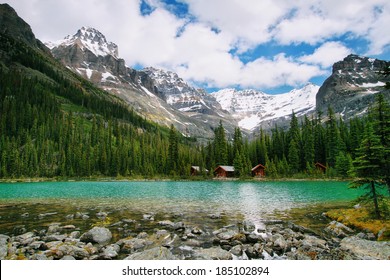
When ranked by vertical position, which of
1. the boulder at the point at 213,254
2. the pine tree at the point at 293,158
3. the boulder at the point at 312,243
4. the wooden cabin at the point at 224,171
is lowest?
the boulder at the point at 213,254

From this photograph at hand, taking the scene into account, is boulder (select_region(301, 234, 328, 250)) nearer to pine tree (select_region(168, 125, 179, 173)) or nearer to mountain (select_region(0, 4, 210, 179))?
mountain (select_region(0, 4, 210, 179))

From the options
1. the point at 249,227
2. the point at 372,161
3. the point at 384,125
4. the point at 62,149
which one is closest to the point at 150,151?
the point at 62,149

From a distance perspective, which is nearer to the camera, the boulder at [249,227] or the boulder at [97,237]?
the boulder at [97,237]

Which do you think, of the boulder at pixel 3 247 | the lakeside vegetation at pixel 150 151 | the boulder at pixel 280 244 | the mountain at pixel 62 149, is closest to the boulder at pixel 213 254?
the boulder at pixel 280 244

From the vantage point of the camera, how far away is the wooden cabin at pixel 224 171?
11222cm

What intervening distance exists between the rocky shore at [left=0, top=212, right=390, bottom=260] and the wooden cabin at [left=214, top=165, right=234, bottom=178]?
89.5 meters

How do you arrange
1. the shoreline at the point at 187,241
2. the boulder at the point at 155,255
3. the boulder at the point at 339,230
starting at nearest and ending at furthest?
1. the boulder at the point at 155,255
2. the shoreline at the point at 187,241
3. the boulder at the point at 339,230

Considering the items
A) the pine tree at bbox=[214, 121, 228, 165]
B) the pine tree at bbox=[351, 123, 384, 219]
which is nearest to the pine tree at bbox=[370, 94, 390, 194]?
the pine tree at bbox=[351, 123, 384, 219]

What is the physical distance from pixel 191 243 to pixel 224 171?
9573cm

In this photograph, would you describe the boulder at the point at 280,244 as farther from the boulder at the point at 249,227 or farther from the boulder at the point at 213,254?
the boulder at the point at 249,227

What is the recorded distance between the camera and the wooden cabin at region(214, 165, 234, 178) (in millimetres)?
112225

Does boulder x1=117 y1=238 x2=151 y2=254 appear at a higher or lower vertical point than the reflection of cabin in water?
lower

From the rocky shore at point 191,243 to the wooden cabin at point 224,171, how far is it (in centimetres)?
8948

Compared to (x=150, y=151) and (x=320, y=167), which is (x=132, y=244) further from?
(x=150, y=151)
